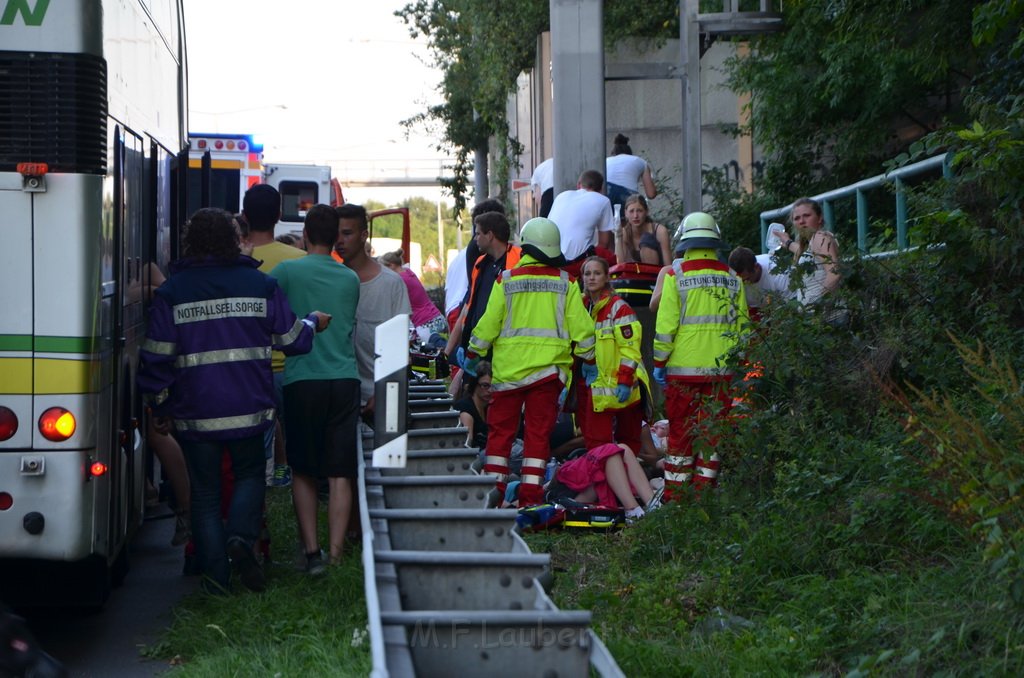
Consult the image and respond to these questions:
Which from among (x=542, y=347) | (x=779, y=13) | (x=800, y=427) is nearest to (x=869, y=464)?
(x=800, y=427)

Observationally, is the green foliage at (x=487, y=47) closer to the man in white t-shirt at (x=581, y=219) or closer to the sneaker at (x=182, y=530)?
the man in white t-shirt at (x=581, y=219)

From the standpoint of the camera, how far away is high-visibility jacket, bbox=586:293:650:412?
10195mm

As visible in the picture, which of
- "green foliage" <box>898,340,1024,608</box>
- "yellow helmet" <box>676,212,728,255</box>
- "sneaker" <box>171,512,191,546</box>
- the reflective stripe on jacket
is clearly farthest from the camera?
"yellow helmet" <box>676,212,728,255</box>

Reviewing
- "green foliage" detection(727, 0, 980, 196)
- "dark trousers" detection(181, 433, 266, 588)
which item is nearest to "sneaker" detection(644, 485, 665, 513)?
"dark trousers" detection(181, 433, 266, 588)

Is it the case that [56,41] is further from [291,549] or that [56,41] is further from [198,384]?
[291,549]

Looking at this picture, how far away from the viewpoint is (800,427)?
335 inches

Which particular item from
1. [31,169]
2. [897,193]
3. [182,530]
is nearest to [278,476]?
[182,530]

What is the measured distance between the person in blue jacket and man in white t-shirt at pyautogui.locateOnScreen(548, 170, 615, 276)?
5.14 m

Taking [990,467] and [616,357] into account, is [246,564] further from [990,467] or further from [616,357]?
[990,467]

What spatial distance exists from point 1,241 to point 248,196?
3.20 metres

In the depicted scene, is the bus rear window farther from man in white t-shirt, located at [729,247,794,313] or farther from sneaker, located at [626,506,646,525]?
sneaker, located at [626,506,646,525]

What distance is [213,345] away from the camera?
301 inches

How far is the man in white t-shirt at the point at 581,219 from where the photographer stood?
12750 millimetres

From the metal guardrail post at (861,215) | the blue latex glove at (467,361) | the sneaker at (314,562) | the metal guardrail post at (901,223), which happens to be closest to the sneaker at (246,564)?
the sneaker at (314,562)
